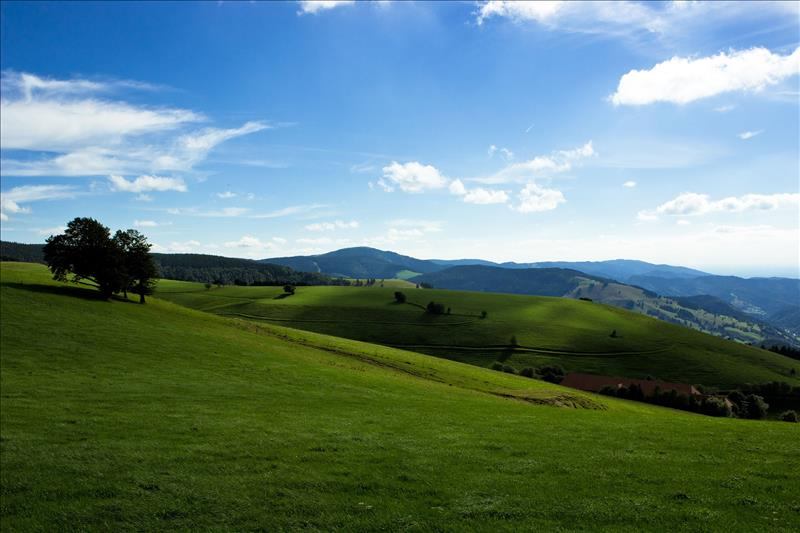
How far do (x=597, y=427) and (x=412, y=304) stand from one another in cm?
14975

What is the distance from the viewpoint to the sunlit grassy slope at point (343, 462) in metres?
14.2

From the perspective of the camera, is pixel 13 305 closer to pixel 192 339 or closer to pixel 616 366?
pixel 192 339

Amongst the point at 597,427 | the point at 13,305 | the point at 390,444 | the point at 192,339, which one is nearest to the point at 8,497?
the point at 390,444

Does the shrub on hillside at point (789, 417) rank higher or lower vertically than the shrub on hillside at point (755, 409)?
higher

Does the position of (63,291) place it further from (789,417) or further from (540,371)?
(789,417)

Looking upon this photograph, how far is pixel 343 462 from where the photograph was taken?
1886cm

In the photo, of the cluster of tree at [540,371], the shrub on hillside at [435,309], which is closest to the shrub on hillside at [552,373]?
the cluster of tree at [540,371]

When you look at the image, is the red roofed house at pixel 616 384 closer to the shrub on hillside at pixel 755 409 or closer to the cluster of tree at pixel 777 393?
the shrub on hillside at pixel 755 409

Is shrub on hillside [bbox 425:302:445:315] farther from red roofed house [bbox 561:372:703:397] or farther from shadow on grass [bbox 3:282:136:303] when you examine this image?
shadow on grass [bbox 3:282:136:303]

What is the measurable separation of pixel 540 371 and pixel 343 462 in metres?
102

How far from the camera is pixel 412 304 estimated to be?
175000 millimetres

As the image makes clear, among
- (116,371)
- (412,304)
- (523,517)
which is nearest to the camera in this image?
(523,517)

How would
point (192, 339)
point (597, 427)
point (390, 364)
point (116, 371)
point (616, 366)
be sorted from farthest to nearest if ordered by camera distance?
1. point (616, 366)
2. point (390, 364)
3. point (192, 339)
4. point (116, 371)
5. point (597, 427)

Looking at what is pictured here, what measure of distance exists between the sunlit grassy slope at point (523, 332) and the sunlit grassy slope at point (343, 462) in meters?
95.4
